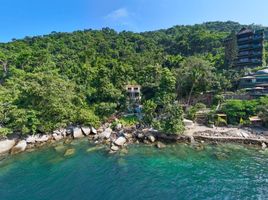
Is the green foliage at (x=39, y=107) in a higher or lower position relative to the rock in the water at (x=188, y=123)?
higher

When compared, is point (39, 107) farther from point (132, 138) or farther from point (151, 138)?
point (151, 138)

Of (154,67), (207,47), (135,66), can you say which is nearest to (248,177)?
(154,67)

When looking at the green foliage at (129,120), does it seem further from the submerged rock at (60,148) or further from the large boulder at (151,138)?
the submerged rock at (60,148)

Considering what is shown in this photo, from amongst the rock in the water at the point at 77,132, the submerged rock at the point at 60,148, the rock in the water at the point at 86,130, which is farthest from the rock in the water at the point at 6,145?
the rock in the water at the point at 86,130

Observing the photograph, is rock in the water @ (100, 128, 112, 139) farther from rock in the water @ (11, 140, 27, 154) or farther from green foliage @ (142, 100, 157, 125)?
rock in the water @ (11, 140, 27, 154)

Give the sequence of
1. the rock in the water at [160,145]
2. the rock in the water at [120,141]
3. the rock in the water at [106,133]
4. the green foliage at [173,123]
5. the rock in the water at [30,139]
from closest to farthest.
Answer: the rock in the water at [160,145], the rock in the water at [120,141], the green foliage at [173,123], the rock in the water at [30,139], the rock in the water at [106,133]
